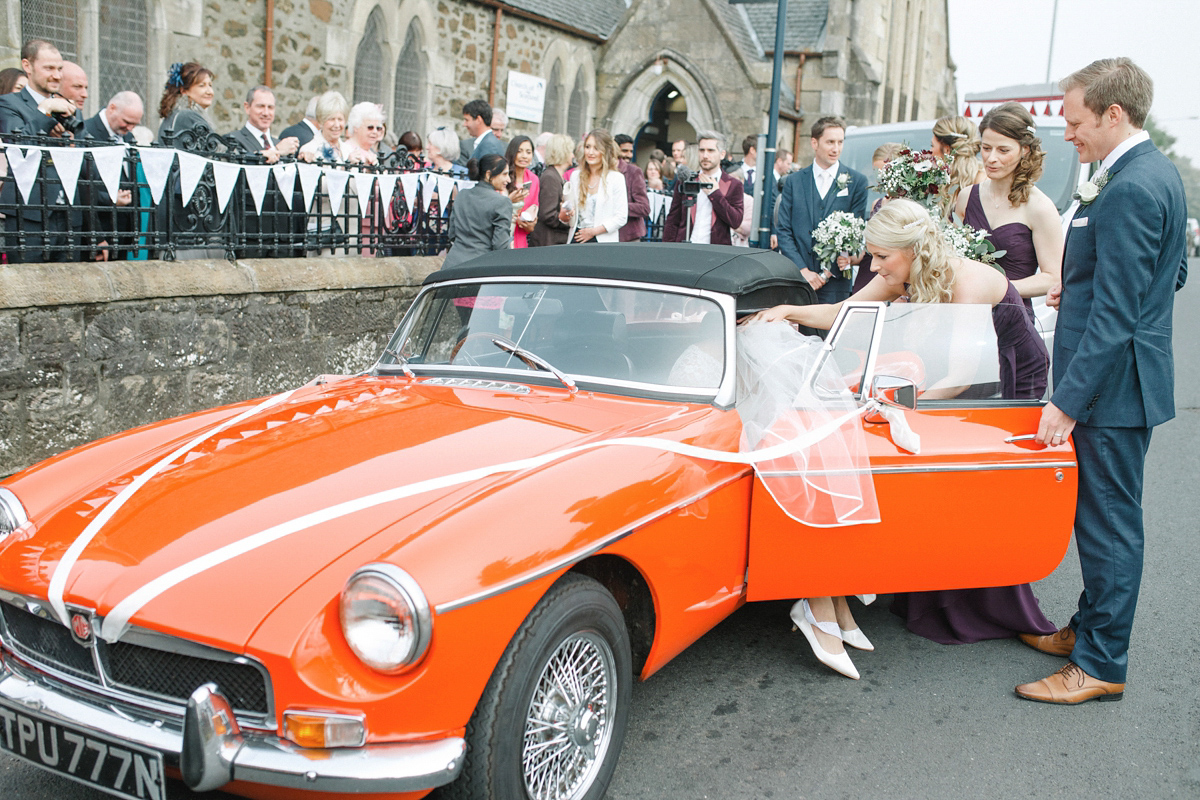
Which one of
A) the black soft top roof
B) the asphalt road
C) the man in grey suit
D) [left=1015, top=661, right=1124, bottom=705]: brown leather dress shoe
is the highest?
the man in grey suit

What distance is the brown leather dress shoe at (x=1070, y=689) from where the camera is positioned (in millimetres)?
3535

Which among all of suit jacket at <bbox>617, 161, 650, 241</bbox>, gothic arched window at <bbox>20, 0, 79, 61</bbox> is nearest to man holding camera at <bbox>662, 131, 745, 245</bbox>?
suit jacket at <bbox>617, 161, 650, 241</bbox>

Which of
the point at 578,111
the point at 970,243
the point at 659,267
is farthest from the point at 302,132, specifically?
the point at 578,111

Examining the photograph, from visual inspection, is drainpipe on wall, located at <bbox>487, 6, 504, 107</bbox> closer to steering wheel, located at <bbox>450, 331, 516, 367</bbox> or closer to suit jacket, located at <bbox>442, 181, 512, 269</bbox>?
suit jacket, located at <bbox>442, 181, 512, 269</bbox>

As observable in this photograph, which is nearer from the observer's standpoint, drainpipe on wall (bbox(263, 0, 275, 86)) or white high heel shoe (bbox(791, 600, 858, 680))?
white high heel shoe (bbox(791, 600, 858, 680))

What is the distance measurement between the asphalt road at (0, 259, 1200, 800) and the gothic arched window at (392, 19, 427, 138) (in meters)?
13.3

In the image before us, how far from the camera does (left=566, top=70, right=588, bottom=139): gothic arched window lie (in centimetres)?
1970

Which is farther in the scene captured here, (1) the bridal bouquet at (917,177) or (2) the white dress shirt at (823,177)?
(2) the white dress shirt at (823,177)

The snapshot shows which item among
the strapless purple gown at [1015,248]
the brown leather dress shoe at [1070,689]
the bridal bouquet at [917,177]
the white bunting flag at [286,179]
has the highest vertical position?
the bridal bouquet at [917,177]

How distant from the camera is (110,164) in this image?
5.78 metres

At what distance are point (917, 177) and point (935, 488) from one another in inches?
113

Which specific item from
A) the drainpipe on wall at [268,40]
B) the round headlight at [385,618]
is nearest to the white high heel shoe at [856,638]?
the round headlight at [385,618]

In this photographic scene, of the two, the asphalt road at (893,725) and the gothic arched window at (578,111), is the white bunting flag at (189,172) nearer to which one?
the asphalt road at (893,725)

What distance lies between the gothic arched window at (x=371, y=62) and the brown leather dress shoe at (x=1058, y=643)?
1330 cm
